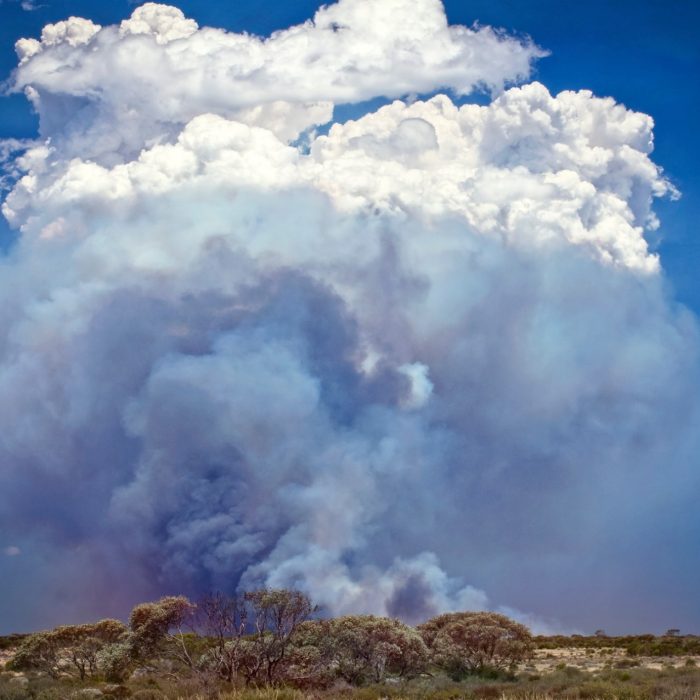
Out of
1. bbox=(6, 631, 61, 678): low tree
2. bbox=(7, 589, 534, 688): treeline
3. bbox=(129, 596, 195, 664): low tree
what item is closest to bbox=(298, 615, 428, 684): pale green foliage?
bbox=(7, 589, 534, 688): treeline

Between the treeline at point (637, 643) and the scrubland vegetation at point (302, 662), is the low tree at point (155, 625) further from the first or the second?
the treeline at point (637, 643)

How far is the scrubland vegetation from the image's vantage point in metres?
27.1

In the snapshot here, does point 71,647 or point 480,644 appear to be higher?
point 480,644

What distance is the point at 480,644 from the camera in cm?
4084

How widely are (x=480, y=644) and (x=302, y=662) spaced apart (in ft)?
42.7

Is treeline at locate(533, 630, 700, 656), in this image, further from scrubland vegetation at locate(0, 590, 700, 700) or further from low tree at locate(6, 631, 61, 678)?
low tree at locate(6, 631, 61, 678)

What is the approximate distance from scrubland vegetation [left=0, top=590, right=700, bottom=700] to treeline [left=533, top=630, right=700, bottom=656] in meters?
2.79

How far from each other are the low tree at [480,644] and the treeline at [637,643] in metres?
3.20

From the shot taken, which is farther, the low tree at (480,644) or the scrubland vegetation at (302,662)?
the low tree at (480,644)

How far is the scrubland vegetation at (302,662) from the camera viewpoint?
2709 cm

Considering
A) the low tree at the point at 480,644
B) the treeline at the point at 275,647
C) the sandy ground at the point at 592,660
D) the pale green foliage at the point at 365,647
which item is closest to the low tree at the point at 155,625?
the treeline at the point at 275,647

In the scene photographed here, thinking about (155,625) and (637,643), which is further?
(637,643)

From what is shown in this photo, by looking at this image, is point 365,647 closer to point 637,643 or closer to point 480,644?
point 480,644

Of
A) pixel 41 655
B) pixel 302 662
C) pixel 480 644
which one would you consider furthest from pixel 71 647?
pixel 480 644
